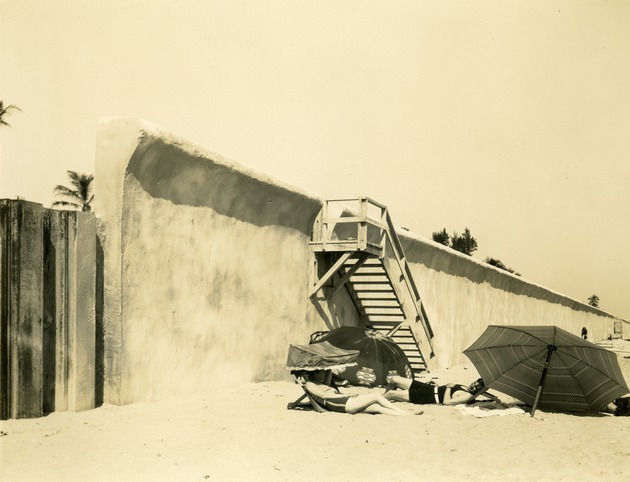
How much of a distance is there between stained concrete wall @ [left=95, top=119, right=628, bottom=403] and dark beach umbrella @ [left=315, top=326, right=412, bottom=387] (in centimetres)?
110

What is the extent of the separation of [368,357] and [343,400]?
296 centimetres

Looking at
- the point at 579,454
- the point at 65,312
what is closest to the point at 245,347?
the point at 65,312

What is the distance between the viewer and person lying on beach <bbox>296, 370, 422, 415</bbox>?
928 cm

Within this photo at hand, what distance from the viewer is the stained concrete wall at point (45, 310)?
25.7 feet

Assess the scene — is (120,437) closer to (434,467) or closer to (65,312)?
(65,312)

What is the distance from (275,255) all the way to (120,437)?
568cm

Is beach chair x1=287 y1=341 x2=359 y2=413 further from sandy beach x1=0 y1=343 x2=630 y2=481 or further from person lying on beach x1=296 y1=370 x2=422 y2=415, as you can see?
sandy beach x1=0 y1=343 x2=630 y2=481

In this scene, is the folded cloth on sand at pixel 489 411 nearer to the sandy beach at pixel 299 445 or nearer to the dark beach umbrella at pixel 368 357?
the sandy beach at pixel 299 445

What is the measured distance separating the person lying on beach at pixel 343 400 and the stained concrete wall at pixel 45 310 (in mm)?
2561

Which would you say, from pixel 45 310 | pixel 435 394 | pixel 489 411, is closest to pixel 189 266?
pixel 45 310

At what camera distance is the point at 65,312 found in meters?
8.35

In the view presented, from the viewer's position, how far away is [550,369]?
394 inches

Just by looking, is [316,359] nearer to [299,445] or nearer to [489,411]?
[299,445]

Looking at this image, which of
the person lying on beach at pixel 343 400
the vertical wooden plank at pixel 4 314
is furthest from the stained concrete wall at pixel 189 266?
the person lying on beach at pixel 343 400
